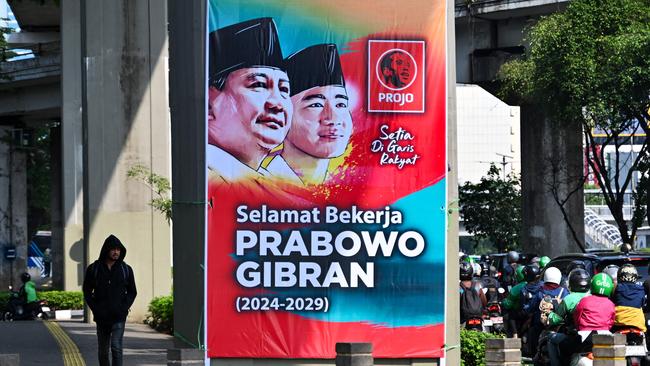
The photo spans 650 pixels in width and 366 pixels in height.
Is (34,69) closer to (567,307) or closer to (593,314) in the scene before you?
(567,307)

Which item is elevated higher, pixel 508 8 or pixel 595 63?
pixel 508 8

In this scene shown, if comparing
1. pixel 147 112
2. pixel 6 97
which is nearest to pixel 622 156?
pixel 6 97

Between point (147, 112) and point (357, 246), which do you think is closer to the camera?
point (357, 246)

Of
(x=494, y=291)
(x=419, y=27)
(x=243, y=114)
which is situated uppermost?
(x=419, y=27)

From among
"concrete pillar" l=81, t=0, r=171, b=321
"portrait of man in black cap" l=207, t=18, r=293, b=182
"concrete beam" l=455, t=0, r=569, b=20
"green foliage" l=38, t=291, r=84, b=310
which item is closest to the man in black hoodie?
"portrait of man in black cap" l=207, t=18, r=293, b=182

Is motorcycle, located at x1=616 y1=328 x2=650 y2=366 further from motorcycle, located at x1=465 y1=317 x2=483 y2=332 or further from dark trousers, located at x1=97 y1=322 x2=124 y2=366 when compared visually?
dark trousers, located at x1=97 y1=322 x2=124 y2=366

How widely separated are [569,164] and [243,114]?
31255 millimetres

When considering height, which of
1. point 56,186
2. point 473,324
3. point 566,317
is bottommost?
point 473,324

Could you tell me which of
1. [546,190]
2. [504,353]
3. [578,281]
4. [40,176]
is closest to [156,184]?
[578,281]

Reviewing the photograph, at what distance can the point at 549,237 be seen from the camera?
145 ft

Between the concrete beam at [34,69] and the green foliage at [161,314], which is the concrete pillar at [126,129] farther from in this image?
the concrete beam at [34,69]

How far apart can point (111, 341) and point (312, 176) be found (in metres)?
3.21

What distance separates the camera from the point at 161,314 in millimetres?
26172

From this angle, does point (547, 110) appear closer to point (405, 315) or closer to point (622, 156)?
point (405, 315)
